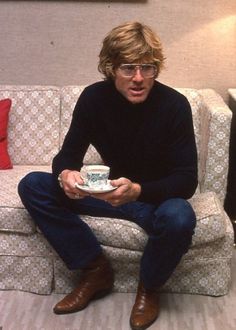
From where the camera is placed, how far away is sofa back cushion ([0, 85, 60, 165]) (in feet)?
8.11

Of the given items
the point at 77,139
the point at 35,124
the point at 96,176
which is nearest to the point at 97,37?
the point at 35,124

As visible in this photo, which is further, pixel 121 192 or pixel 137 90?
pixel 137 90

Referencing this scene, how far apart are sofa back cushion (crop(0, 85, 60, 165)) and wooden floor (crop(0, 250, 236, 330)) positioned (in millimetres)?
743

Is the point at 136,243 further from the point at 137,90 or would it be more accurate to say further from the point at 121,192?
the point at 137,90

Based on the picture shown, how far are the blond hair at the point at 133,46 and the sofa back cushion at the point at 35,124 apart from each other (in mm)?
738

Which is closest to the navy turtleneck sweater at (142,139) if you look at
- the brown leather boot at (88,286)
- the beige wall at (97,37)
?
the brown leather boot at (88,286)

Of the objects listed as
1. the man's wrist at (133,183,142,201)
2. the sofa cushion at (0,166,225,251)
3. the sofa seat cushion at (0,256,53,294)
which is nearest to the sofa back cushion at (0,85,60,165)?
the sofa cushion at (0,166,225,251)

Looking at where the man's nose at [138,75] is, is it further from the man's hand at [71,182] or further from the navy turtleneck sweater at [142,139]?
the man's hand at [71,182]

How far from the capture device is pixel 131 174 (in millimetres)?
1906

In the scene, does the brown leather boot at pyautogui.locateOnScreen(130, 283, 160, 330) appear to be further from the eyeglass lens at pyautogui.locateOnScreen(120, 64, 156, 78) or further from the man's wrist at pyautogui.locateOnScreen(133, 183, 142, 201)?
the eyeglass lens at pyautogui.locateOnScreen(120, 64, 156, 78)

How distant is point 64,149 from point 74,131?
0.08m

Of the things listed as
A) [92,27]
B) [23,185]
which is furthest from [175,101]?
[92,27]

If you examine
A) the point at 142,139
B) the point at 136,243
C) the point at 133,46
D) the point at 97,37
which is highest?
the point at 133,46

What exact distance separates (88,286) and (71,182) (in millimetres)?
454
